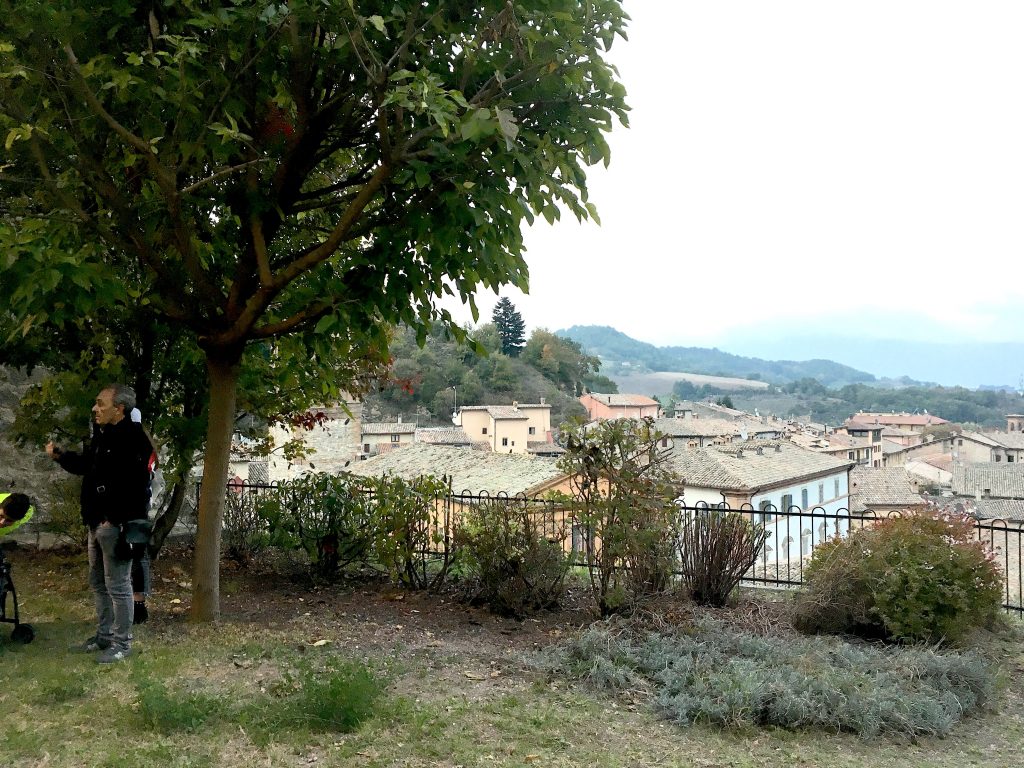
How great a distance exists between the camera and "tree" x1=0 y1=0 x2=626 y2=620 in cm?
473

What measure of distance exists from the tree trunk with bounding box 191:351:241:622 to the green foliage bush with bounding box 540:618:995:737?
2.64 meters

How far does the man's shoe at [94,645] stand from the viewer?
17.0 feet

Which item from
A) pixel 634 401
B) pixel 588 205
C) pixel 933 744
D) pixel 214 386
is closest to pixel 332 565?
pixel 214 386

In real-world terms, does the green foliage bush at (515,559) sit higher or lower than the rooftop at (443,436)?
higher

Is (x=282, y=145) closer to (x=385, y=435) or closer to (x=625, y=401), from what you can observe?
(x=385, y=435)

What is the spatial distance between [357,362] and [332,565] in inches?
84.3

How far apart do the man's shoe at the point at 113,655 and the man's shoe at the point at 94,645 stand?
12 cm

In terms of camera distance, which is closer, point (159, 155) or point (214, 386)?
point (159, 155)

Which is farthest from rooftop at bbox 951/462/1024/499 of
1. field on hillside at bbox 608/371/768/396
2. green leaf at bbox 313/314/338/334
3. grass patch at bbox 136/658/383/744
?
field on hillside at bbox 608/371/768/396

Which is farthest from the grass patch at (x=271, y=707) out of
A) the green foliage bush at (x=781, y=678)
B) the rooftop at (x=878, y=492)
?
the rooftop at (x=878, y=492)

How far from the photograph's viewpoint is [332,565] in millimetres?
8234

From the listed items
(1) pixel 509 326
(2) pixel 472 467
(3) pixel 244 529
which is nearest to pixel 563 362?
(1) pixel 509 326

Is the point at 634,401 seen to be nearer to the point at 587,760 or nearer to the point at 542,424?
the point at 542,424

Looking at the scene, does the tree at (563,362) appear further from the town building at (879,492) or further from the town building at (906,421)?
the town building at (906,421)
